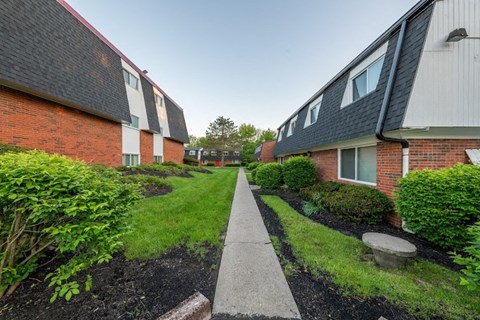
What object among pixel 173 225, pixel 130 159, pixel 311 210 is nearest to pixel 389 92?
pixel 311 210

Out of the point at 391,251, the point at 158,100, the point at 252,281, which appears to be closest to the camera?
the point at 252,281

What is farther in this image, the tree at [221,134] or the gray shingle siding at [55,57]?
the tree at [221,134]

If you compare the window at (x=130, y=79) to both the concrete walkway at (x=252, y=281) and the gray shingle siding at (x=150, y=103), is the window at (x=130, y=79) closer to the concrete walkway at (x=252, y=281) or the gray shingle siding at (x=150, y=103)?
the gray shingle siding at (x=150, y=103)

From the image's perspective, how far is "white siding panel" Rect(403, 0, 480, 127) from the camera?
3.94m

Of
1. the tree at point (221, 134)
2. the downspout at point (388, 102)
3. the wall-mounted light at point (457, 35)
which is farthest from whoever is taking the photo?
the tree at point (221, 134)

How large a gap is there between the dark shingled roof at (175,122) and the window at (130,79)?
18.9 feet

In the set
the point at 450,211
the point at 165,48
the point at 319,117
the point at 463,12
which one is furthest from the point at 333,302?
the point at 165,48

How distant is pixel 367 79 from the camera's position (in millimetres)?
5973

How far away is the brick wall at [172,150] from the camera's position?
19073 mm

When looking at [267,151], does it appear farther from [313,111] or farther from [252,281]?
[252,281]

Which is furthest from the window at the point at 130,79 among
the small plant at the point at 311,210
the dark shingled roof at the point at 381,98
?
the small plant at the point at 311,210

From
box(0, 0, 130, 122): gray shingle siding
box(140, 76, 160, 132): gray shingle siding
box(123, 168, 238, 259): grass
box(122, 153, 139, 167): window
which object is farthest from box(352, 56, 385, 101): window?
box(140, 76, 160, 132): gray shingle siding

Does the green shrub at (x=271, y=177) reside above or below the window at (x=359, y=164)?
below

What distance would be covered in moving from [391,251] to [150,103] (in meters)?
17.4
